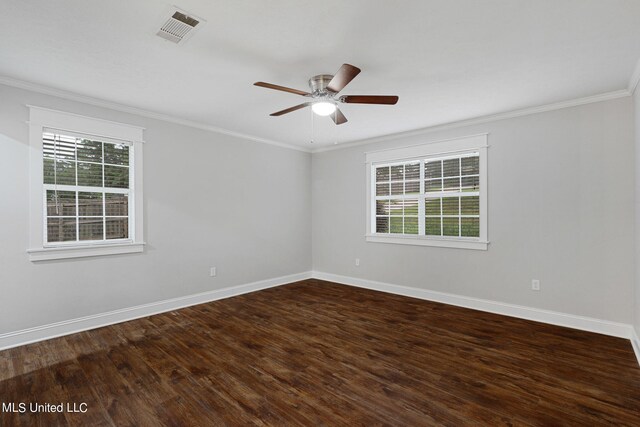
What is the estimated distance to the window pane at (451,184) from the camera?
14.8 ft

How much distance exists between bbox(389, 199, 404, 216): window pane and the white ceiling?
178cm

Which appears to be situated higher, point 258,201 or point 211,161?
point 211,161

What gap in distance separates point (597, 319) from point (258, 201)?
4.70 metres

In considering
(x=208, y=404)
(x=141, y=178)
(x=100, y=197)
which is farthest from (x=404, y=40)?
(x=100, y=197)

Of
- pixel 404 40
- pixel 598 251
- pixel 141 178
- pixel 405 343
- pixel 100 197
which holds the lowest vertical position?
pixel 405 343

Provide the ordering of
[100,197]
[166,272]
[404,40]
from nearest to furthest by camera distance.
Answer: [404,40]
[100,197]
[166,272]

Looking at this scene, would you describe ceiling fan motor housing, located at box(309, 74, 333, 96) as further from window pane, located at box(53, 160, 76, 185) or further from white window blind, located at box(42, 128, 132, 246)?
window pane, located at box(53, 160, 76, 185)

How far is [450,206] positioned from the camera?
459 centimetres

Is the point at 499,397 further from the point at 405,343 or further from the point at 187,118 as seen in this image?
the point at 187,118

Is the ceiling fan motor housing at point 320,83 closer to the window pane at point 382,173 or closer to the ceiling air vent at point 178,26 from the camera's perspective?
the ceiling air vent at point 178,26

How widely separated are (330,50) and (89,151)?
3000mm

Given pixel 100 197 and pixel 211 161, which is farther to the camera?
pixel 211 161

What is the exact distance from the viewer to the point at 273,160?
5.58m

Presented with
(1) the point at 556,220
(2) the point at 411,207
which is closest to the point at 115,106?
(2) the point at 411,207
